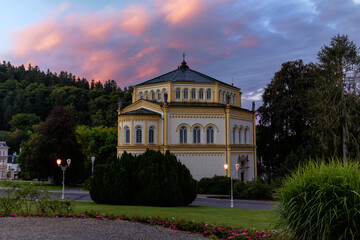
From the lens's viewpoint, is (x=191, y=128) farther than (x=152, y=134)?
Yes

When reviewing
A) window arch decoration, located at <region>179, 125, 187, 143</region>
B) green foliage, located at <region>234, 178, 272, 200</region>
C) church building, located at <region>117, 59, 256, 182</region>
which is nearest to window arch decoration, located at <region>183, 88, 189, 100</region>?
church building, located at <region>117, 59, 256, 182</region>

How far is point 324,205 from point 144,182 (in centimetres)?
1591

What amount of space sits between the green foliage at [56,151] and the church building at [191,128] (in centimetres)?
889

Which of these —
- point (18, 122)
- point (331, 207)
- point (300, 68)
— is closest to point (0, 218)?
point (331, 207)

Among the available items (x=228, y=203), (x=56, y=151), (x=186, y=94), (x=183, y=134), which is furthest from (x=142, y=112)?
(x=228, y=203)

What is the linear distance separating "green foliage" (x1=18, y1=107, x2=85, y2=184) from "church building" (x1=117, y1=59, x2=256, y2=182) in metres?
8.89

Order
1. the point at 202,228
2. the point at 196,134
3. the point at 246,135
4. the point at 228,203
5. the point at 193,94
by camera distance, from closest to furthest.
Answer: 1. the point at 202,228
2. the point at 228,203
3. the point at 196,134
4. the point at 193,94
5. the point at 246,135

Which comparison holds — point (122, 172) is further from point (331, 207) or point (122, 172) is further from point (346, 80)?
point (346, 80)

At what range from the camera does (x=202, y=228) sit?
12.9 metres

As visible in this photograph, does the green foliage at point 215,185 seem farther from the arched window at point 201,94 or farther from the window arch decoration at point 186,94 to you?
the window arch decoration at point 186,94

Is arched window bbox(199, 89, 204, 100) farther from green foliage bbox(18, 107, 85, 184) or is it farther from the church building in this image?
green foliage bbox(18, 107, 85, 184)

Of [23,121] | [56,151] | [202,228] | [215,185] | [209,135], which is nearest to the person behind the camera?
[202,228]

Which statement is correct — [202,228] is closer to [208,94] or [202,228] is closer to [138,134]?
[138,134]

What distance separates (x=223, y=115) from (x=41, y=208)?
1118 inches
